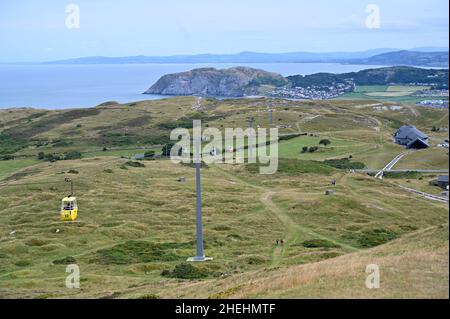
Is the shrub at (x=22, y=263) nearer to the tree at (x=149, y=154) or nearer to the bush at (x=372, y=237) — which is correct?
the bush at (x=372, y=237)

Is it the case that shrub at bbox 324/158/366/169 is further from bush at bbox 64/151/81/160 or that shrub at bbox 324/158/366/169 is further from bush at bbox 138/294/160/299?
bush at bbox 138/294/160/299

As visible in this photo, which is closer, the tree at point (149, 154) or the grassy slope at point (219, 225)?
the grassy slope at point (219, 225)

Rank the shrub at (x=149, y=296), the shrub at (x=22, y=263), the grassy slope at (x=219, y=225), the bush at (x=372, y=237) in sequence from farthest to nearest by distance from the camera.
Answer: the bush at (x=372, y=237) < the shrub at (x=22, y=263) < the grassy slope at (x=219, y=225) < the shrub at (x=149, y=296)

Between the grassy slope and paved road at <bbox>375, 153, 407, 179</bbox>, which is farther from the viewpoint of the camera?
paved road at <bbox>375, 153, 407, 179</bbox>

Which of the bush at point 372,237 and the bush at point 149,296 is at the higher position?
the bush at point 149,296

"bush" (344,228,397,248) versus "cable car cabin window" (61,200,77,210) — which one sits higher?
"cable car cabin window" (61,200,77,210)

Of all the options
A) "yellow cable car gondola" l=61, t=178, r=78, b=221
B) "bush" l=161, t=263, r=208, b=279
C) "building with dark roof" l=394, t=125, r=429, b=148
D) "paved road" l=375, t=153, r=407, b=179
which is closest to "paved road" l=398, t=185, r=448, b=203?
"paved road" l=375, t=153, r=407, b=179

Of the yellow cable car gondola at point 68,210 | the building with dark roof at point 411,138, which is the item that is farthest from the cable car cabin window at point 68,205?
the building with dark roof at point 411,138

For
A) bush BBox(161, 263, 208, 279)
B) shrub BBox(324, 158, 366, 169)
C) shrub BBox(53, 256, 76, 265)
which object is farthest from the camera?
shrub BBox(324, 158, 366, 169)

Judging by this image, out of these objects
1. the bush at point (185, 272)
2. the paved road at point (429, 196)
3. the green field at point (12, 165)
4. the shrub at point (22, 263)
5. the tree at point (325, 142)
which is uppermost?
the tree at point (325, 142)
